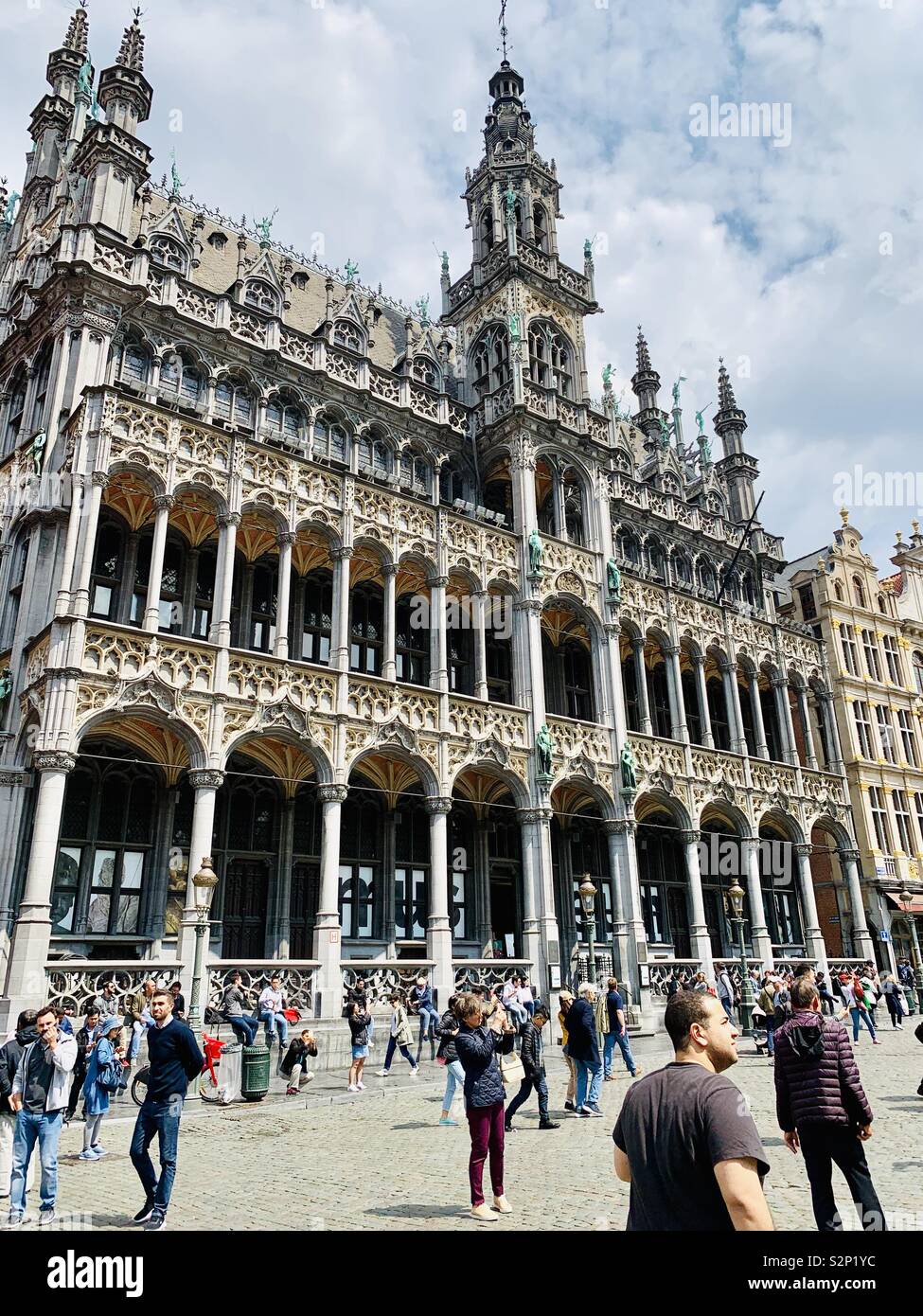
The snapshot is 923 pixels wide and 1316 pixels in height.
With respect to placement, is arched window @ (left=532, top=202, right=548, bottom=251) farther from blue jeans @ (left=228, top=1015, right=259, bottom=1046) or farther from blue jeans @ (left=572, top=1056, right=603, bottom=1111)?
blue jeans @ (left=572, top=1056, right=603, bottom=1111)

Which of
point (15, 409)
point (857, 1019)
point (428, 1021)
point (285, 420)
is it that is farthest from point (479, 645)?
point (15, 409)

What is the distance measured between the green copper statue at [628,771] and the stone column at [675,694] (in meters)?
3.76

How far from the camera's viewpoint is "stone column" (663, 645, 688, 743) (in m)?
33.1

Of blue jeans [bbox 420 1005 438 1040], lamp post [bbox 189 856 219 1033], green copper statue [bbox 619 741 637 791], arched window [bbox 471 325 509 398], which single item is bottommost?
blue jeans [bbox 420 1005 438 1040]

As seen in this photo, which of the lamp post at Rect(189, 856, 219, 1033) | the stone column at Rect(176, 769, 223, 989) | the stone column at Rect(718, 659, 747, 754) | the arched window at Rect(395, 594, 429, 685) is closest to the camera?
the lamp post at Rect(189, 856, 219, 1033)

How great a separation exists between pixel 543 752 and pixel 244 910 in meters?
9.57

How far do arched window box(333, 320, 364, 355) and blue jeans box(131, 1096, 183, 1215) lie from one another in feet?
85.3

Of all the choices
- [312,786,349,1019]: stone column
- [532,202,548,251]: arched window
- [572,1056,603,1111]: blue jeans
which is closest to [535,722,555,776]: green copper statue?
[312,786,349,1019]: stone column

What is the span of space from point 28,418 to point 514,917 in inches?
801

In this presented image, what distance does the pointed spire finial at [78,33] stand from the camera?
1186 inches

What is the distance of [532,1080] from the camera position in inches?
463

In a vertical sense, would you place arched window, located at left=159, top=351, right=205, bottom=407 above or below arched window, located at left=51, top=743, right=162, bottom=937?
above

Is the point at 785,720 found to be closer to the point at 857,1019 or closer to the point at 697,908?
the point at 697,908
